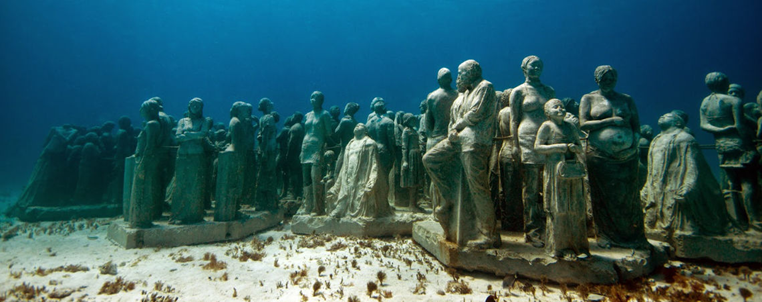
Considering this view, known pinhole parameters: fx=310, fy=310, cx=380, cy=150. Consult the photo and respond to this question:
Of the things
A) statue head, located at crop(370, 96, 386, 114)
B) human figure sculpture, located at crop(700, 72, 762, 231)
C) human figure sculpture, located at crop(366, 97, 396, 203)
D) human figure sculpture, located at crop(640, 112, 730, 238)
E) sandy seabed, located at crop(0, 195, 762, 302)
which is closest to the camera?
sandy seabed, located at crop(0, 195, 762, 302)

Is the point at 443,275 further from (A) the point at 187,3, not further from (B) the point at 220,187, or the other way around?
(A) the point at 187,3

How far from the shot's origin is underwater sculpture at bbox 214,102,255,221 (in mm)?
7363

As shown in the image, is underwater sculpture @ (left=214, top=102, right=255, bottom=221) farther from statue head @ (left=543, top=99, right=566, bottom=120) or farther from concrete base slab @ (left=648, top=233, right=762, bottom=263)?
concrete base slab @ (left=648, top=233, right=762, bottom=263)

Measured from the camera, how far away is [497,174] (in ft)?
18.5

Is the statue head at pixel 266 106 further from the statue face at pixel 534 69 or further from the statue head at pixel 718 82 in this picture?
the statue head at pixel 718 82

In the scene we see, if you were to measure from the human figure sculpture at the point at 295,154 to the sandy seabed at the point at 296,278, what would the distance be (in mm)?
4330

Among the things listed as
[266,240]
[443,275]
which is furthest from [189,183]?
[443,275]

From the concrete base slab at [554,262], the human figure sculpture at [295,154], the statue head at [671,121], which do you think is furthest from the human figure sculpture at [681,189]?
the human figure sculpture at [295,154]

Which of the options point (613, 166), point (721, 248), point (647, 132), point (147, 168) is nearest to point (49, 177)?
point (147, 168)

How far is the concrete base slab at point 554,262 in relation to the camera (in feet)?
12.6

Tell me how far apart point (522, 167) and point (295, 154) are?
750 cm

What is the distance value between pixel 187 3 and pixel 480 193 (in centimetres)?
8772

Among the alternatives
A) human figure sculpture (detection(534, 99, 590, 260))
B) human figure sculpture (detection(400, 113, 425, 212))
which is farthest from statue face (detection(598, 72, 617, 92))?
human figure sculpture (detection(400, 113, 425, 212))

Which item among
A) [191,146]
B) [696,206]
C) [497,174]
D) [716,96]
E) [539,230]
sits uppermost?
[716,96]
